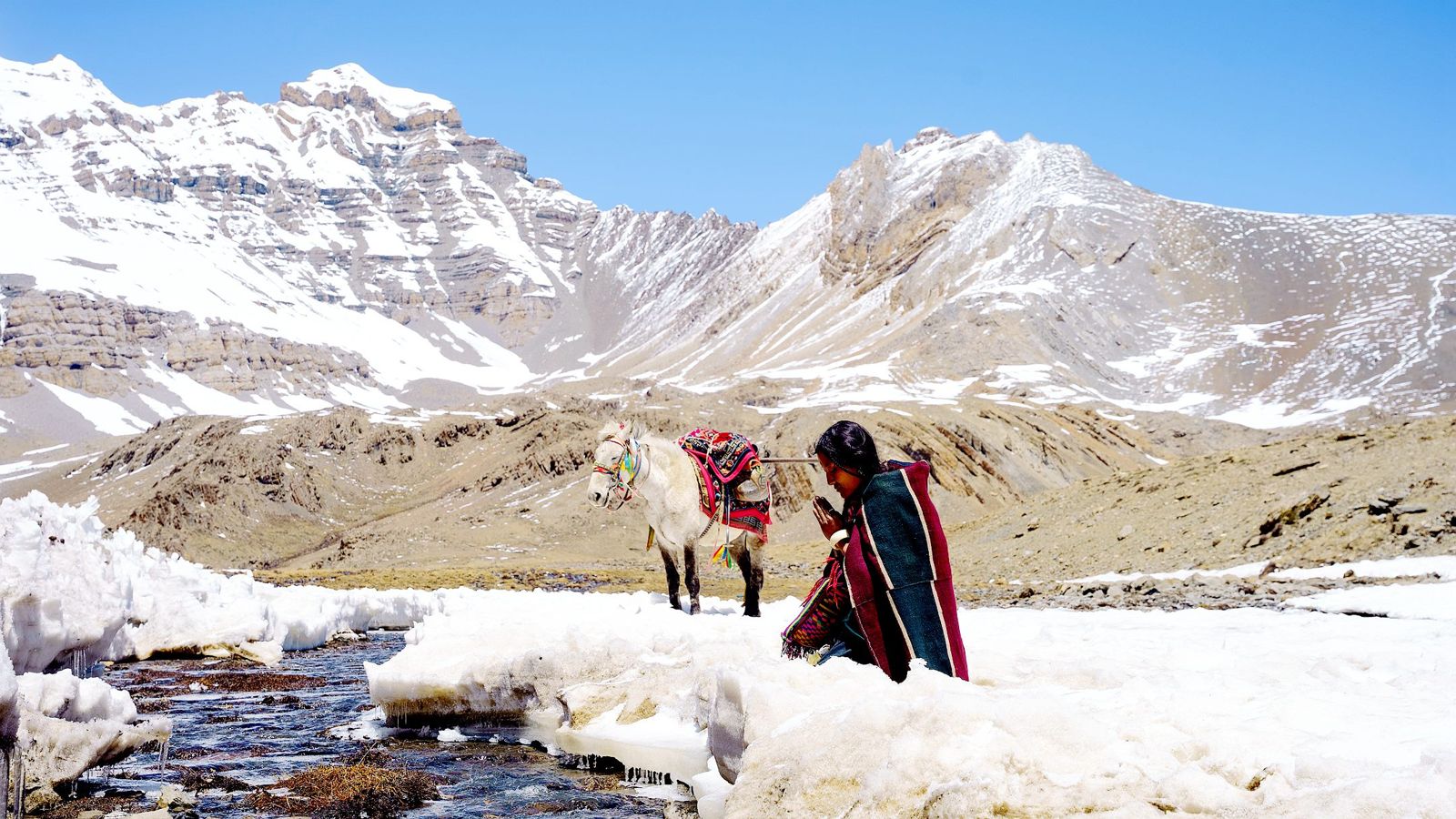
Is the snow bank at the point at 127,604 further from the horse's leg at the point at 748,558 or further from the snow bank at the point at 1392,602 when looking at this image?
the snow bank at the point at 1392,602

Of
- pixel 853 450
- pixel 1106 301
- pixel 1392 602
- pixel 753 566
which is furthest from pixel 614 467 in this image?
pixel 1106 301

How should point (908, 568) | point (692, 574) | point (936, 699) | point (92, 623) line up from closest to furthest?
point (936, 699), point (908, 568), point (92, 623), point (692, 574)

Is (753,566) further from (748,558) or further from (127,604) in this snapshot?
(127,604)

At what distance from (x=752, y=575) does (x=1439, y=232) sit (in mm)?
157323

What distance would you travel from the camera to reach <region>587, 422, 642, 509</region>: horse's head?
14.0m

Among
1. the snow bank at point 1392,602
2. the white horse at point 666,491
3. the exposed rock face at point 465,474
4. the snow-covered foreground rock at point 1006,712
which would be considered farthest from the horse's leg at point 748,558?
the exposed rock face at point 465,474

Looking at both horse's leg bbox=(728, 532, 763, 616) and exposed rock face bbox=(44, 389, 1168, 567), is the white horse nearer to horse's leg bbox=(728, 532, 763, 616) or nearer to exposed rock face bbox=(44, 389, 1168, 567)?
horse's leg bbox=(728, 532, 763, 616)

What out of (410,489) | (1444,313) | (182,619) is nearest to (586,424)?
(410,489)

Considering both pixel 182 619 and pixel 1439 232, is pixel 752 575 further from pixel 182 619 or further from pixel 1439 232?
pixel 1439 232

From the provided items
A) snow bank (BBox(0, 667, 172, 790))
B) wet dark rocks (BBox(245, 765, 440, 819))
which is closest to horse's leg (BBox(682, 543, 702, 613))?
wet dark rocks (BBox(245, 765, 440, 819))

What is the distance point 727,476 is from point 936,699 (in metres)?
9.28

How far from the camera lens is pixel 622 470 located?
1423 cm

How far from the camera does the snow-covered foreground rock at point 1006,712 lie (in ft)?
15.6

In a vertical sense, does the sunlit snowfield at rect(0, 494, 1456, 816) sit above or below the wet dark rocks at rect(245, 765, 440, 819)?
above
